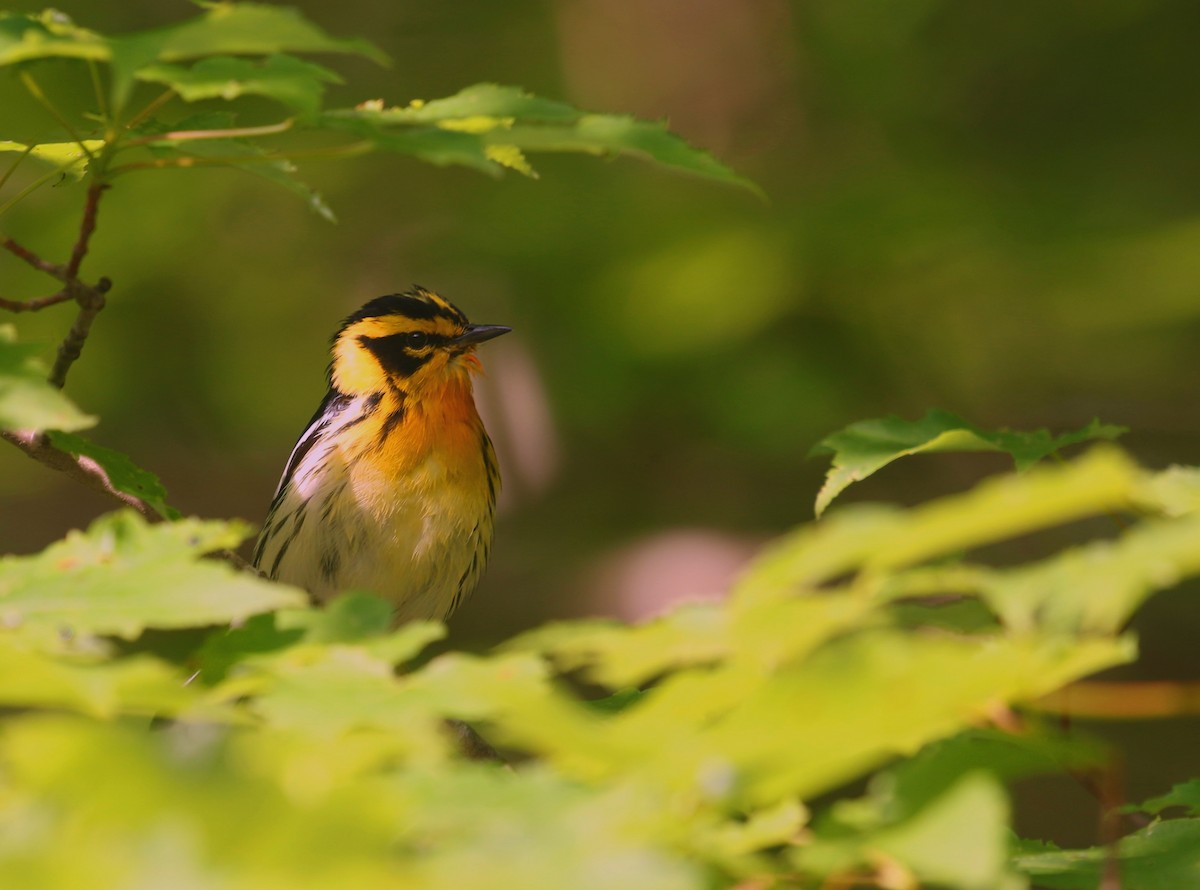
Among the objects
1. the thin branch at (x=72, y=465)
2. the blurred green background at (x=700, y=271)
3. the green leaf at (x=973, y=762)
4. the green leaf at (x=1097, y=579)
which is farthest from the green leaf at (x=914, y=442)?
the blurred green background at (x=700, y=271)

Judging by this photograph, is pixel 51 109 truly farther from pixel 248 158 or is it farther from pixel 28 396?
pixel 28 396

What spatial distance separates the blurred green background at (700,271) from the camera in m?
5.91

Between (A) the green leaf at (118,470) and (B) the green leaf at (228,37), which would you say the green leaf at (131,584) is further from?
(A) the green leaf at (118,470)

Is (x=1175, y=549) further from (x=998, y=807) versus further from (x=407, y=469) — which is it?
(x=407, y=469)

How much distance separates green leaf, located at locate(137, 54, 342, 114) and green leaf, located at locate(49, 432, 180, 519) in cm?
65

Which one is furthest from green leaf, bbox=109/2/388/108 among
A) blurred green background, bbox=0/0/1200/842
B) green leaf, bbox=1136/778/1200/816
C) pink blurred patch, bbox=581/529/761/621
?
pink blurred patch, bbox=581/529/761/621

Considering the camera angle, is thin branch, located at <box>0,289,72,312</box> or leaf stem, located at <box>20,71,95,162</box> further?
thin branch, located at <box>0,289,72,312</box>

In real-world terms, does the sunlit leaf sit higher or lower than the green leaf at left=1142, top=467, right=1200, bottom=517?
lower

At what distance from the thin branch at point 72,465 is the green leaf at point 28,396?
0.84m

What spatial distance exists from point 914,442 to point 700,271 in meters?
3.73

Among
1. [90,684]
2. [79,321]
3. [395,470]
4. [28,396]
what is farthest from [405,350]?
[90,684]

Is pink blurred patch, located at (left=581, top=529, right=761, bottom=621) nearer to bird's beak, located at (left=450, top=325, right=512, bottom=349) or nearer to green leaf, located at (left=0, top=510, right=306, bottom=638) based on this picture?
bird's beak, located at (left=450, top=325, right=512, bottom=349)

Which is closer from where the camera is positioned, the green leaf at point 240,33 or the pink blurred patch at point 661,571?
the green leaf at point 240,33

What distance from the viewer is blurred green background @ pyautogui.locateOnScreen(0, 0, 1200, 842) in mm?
5910
